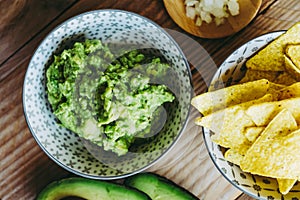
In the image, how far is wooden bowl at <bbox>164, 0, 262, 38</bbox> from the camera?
1706mm

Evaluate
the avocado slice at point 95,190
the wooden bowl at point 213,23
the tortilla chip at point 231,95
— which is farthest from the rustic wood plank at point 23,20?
the tortilla chip at point 231,95

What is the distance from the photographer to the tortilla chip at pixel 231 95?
1.53m

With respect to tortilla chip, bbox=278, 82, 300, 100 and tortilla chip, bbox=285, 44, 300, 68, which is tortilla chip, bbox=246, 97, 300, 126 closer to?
tortilla chip, bbox=278, 82, 300, 100

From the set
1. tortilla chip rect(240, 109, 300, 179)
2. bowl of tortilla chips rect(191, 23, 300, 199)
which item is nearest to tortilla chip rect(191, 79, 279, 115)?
bowl of tortilla chips rect(191, 23, 300, 199)

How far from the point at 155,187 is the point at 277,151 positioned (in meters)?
0.41

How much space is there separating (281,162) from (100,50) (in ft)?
1.99

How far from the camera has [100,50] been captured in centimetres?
158

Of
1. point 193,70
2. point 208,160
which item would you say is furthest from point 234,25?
point 208,160

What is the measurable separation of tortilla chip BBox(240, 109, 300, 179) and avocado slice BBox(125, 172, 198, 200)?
10.3 inches

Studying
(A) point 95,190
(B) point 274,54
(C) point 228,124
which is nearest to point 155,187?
(A) point 95,190

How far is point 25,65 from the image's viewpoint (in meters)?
1.76

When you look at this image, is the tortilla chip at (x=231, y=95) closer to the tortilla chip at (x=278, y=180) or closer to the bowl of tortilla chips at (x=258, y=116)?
the bowl of tortilla chips at (x=258, y=116)

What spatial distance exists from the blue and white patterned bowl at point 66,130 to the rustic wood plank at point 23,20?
0.18 m

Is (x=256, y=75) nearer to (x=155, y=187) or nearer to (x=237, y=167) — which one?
(x=237, y=167)
